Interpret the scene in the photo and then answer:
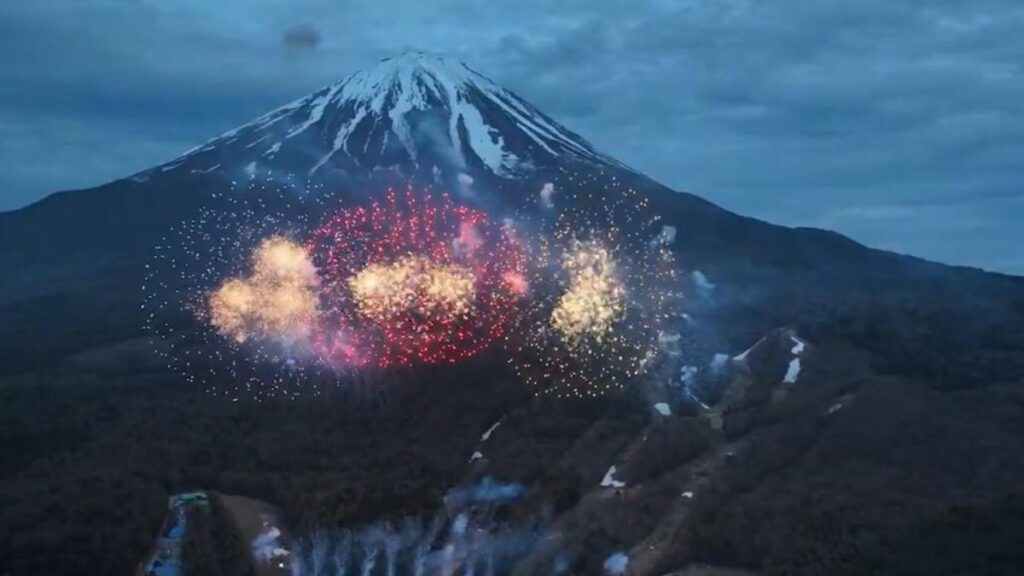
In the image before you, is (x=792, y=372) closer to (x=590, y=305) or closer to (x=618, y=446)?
(x=590, y=305)

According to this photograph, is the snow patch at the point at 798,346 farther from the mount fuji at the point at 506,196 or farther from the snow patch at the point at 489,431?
the snow patch at the point at 489,431

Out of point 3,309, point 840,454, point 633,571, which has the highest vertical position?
point 3,309

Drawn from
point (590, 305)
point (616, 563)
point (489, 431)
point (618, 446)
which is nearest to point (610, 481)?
point (618, 446)

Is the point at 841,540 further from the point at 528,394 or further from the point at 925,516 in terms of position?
the point at 528,394

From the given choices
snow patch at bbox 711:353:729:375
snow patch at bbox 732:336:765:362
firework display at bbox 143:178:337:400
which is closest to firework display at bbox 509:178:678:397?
snow patch at bbox 711:353:729:375

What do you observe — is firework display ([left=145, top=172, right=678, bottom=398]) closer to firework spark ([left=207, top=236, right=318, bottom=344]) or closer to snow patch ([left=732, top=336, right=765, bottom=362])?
firework spark ([left=207, top=236, right=318, bottom=344])

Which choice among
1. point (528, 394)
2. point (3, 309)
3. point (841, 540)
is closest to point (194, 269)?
point (3, 309)
